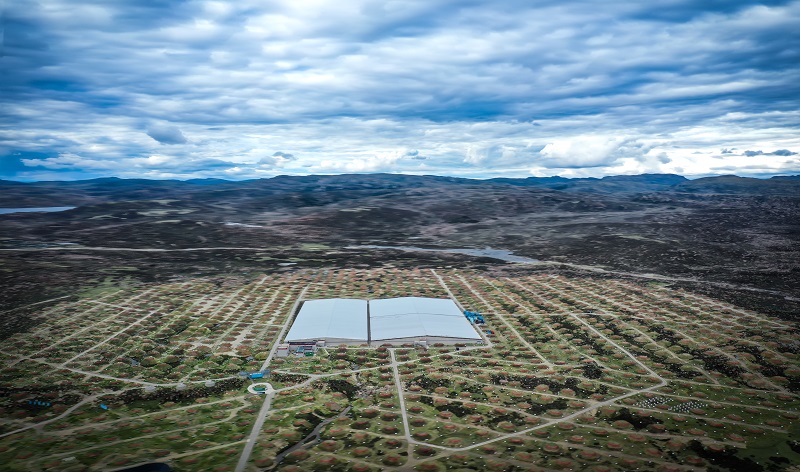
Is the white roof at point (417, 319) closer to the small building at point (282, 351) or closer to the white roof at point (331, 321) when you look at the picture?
the white roof at point (331, 321)

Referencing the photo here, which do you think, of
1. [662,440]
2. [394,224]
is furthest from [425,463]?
[394,224]

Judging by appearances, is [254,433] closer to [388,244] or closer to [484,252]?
[484,252]

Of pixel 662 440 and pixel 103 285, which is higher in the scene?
pixel 103 285

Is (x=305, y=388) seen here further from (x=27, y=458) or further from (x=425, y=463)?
(x=27, y=458)

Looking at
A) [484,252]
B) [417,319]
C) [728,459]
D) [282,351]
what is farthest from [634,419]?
[484,252]

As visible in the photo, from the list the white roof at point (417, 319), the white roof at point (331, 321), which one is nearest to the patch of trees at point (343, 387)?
the white roof at point (331, 321)

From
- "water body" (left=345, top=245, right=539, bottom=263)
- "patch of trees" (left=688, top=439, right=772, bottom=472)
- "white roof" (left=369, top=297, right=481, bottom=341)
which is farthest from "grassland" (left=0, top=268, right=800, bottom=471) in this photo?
"water body" (left=345, top=245, right=539, bottom=263)
